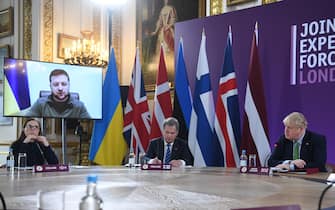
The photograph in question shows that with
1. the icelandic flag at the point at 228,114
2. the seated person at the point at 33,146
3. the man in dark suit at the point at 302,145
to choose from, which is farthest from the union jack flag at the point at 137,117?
the man in dark suit at the point at 302,145

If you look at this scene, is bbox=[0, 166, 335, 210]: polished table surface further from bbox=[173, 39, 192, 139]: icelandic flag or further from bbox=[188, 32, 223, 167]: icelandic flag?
bbox=[173, 39, 192, 139]: icelandic flag

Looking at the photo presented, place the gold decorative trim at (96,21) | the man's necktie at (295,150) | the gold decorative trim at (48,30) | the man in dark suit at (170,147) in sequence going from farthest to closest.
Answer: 1. the gold decorative trim at (96,21)
2. the gold decorative trim at (48,30)
3. the man in dark suit at (170,147)
4. the man's necktie at (295,150)

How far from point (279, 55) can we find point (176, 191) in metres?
3.20

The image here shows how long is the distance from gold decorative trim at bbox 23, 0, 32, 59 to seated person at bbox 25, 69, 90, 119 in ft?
6.98

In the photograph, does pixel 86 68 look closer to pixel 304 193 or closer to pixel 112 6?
pixel 112 6

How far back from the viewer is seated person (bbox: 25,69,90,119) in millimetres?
6043

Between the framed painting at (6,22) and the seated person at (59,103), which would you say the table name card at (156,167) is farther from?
the framed painting at (6,22)

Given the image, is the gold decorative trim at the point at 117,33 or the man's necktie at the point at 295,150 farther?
the gold decorative trim at the point at 117,33

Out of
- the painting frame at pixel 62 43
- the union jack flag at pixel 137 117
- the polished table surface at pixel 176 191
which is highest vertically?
the painting frame at pixel 62 43

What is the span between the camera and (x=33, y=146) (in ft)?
14.8

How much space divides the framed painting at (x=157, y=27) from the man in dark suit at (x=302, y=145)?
10.1ft

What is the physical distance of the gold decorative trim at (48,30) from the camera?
25.5 ft

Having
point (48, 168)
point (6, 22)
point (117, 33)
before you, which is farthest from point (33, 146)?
point (6, 22)

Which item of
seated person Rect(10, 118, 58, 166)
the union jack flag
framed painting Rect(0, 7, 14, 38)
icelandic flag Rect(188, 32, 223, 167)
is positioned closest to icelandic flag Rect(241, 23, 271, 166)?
Result: icelandic flag Rect(188, 32, 223, 167)
